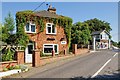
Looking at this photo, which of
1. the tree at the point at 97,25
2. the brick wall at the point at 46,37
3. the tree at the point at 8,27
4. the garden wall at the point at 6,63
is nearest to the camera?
the garden wall at the point at 6,63

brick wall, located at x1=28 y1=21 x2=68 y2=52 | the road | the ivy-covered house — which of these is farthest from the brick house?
the road

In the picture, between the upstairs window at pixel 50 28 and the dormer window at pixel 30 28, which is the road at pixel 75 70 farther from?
the upstairs window at pixel 50 28

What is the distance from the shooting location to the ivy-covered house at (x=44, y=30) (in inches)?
1244

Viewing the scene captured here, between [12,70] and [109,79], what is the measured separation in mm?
8137

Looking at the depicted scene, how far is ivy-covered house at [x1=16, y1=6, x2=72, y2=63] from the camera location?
104 feet

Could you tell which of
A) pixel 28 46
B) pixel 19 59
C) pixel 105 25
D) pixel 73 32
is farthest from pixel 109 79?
pixel 105 25

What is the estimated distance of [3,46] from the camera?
2722 cm

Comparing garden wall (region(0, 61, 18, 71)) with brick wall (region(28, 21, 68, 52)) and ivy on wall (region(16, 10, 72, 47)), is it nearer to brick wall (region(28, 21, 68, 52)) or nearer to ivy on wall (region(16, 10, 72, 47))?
ivy on wall (region(16, 10, 72, 47))

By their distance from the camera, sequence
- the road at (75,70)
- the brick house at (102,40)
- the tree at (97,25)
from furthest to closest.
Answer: the tree at (97,25)
the brick house at (102,40)
the road at (75,70)

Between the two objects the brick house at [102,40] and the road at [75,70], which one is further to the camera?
the brick house at [102,40]

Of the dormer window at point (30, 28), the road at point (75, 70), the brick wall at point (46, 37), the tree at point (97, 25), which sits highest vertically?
the tree at point (97, 25)

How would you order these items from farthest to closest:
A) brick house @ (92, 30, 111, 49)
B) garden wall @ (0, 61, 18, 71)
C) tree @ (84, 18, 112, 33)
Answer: tree @ (84, 18, 112, 33) → brick house @ (92, 30, 111, 49) → garden wall @ (0, 61, 18, 71)

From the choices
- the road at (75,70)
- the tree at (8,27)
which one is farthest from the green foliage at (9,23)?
the road at (75,70)

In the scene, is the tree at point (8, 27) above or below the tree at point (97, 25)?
below
